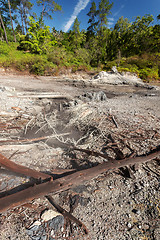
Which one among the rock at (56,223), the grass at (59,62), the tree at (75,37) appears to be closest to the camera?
the rock at (56,223)

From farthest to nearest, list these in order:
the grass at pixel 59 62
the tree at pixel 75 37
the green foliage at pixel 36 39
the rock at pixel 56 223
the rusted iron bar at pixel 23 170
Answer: the tree at pixel 75 37, the green foliage at pixel 36 39, the grass at pixel 59 62, the rusted iron bar at pixel 23 170, the rock at pixel 56 223

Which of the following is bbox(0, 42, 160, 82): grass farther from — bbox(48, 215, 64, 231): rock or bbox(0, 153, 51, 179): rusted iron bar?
bbox(48, 215, 64, 231): rock

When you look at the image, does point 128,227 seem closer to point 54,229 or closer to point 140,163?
point 54,229

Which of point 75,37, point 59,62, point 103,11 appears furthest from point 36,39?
point 103,11

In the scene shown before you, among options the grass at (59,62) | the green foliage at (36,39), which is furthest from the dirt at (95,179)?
the green foliage at (36,39)

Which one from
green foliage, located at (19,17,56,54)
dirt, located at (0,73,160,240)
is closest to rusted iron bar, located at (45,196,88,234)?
dirt, located at (0,73,160,240)

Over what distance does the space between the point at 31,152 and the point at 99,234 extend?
157 cm

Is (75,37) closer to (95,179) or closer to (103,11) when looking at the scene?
(103,11)

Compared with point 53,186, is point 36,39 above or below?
above

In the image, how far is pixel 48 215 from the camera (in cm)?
112

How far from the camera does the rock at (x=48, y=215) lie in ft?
3.61

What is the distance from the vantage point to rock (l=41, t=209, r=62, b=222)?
3.61ft

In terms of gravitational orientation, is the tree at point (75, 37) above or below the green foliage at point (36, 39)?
above

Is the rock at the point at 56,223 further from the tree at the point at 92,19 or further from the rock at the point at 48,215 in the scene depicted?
the tree at the point at 92,19
